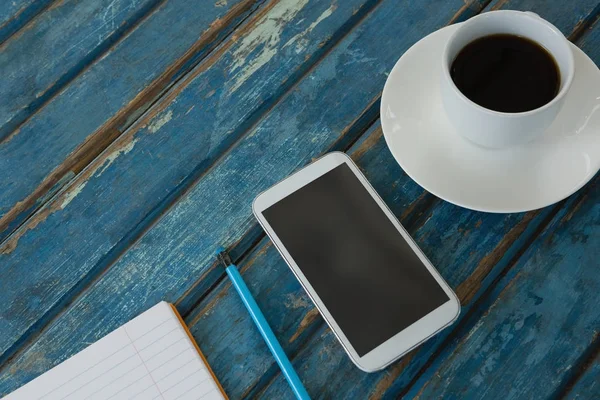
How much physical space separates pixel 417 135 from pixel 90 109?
0.44m

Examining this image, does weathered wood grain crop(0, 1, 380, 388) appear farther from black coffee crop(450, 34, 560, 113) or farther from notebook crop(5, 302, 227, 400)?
black coffee crop(450, 34, 560, 113)

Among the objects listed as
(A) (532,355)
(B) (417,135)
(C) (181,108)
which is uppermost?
(C) (181,108)

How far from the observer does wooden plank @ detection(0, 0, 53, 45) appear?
0.83 metres

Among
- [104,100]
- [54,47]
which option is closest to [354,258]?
[104,100]

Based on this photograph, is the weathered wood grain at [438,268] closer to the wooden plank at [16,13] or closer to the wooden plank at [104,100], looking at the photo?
the wooden plank at [104,100]

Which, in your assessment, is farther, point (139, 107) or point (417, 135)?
point (139, 107)

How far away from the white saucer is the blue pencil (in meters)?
0.24

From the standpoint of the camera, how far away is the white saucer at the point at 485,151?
24.7 inches

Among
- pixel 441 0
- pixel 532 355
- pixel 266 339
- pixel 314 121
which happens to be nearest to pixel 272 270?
pixel 266 339

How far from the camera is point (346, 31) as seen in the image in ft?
2.64

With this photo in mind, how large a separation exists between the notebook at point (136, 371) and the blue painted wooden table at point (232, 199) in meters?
0.02

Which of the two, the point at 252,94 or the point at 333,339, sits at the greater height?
the point at 252,94

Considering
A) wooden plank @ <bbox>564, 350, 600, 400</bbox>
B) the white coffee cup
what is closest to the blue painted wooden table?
wooden plank @ <bbox>564, 350, 600, 400</bbox>

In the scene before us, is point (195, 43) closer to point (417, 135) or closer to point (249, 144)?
point (249, 144)
